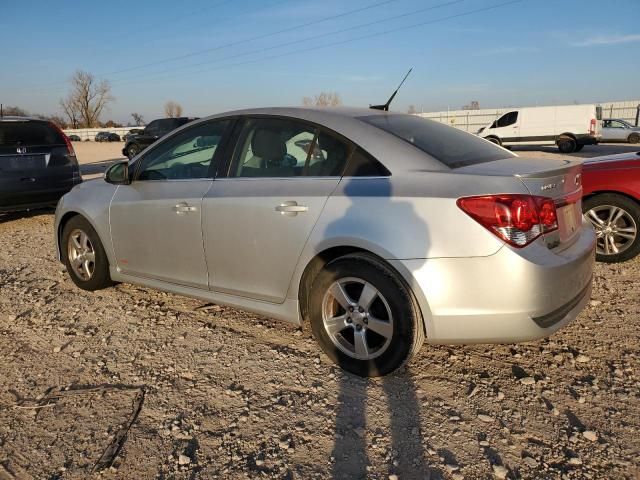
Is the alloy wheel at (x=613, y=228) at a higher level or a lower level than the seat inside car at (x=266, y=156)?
lower

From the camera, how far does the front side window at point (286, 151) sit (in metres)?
3.07

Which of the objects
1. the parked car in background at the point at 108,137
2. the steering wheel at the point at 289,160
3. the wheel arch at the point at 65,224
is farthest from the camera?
the parked car in background at the point at 108,137

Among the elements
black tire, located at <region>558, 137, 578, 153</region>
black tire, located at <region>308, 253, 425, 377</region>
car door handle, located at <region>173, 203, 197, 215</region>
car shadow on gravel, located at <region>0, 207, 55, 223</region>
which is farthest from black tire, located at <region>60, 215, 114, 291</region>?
black tire, located at <region>558, 137, 578, 153</region>

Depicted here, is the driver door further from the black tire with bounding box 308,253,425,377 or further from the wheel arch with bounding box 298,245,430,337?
the black tire with bounding box 308,253,425,377

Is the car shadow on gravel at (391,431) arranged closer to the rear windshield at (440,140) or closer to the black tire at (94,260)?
the rear windshield at (440,140)

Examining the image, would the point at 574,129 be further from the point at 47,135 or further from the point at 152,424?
the point at 152,424

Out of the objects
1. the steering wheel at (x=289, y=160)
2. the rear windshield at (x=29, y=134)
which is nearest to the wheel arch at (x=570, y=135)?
the rear windshield at (x=29, y=134)

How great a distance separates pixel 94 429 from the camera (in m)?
2.55

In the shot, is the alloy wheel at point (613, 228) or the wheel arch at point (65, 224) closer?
the wheel arch at point (65, 224)

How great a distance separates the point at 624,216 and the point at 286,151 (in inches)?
141

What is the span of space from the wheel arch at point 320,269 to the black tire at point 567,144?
22176mm

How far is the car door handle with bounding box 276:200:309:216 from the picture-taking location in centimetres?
301

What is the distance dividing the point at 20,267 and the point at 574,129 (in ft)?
73.9

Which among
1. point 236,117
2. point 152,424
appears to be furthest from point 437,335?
point 236,117
